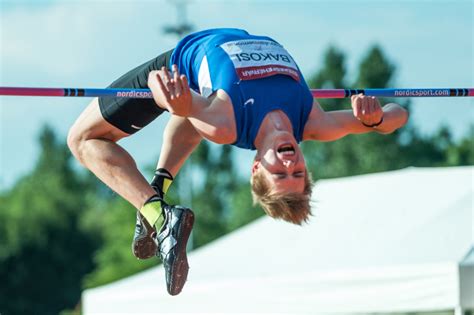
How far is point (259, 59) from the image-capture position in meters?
6.69

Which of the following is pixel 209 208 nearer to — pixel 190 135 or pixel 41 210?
pixel 41 210

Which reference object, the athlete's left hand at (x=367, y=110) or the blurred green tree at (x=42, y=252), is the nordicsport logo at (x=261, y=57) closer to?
the athlete's left hand at (x=367, y=110)

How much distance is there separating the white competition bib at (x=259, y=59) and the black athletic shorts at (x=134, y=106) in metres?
0.39

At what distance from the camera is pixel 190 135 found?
732 cm


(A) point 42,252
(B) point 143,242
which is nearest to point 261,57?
(B) point 143,242

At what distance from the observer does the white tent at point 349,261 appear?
897cm

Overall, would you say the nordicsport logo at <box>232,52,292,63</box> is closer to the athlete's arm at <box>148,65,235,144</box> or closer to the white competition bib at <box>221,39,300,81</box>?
the white competition bib at <box>221,39,300,81</box>

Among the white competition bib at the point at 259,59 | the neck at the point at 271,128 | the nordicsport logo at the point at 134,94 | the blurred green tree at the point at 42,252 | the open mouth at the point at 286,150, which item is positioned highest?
the blurred green tree at the point at 42,252

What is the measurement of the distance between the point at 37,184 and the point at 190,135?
4569 centimetres

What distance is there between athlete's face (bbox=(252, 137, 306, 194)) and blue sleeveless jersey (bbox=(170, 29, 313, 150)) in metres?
0.12

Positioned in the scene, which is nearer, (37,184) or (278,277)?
(278,277)

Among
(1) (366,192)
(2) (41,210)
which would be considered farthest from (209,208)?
(1) (366,192)

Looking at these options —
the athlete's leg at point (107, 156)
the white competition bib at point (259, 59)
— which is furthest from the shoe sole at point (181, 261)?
the white competition bib at point (259, 59)

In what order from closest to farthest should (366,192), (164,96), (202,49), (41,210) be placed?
(164,96), (202,49), (366,192), (41,210)
